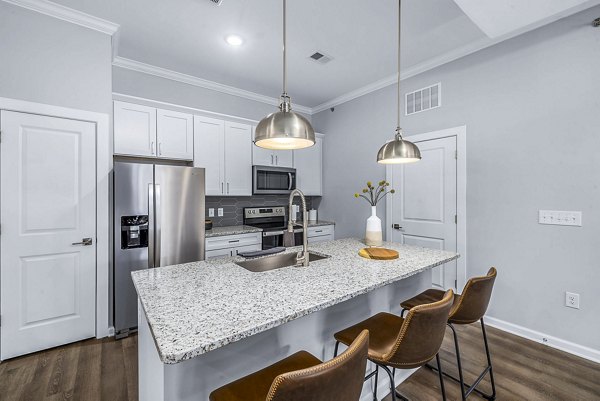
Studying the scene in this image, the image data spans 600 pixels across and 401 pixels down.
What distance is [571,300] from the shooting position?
2.29m

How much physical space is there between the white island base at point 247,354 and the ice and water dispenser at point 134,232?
4.70 feet

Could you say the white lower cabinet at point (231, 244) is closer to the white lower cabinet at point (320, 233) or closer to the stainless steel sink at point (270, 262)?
the white lower cabinet at point (320, 233)

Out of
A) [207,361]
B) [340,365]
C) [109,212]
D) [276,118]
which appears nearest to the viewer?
[340,365]

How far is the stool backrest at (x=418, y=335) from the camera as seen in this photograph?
110cm

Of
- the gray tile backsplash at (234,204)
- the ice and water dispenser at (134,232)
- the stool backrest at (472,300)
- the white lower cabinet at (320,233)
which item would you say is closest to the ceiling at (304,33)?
the gray tile backsplash at (234,204)

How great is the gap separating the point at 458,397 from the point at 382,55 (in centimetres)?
324

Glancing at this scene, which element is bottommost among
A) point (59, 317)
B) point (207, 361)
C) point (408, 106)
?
point (59, 317)

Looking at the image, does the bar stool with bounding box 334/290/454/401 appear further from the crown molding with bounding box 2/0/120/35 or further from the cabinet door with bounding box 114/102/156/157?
the crown molding with bounding box 2/0/120/35

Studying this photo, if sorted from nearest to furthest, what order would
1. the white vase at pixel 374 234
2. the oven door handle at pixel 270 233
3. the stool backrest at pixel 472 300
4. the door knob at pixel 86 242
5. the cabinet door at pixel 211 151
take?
1. the stool backrest at pixel 472 300
2. the white vase at pixel 374 234
3. the door knob at pixel 86 242
4. the cabinet door at pixel 211 151
5. the oven door handle at pixel 270 233

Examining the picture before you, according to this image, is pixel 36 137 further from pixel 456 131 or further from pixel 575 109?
pixel 575 109

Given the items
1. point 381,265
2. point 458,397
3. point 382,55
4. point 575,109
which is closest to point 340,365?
point 381,265

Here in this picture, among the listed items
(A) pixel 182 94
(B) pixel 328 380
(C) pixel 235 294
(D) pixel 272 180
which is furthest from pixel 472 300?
(A) pixel 182 94

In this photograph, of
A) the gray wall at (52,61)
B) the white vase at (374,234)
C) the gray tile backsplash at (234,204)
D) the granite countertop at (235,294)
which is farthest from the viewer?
the gray tile backsplash at (234,204)

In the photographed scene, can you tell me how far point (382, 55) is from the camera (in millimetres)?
3084
